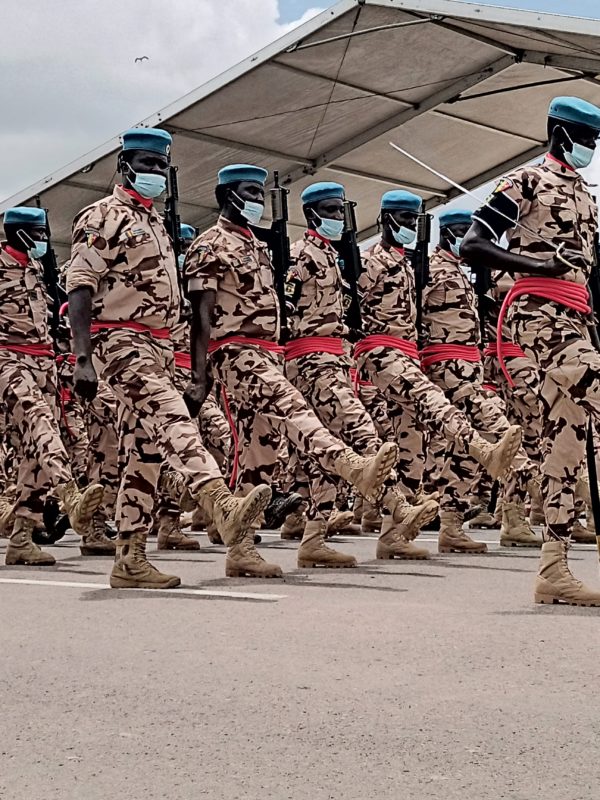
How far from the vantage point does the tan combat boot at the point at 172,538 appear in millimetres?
9125

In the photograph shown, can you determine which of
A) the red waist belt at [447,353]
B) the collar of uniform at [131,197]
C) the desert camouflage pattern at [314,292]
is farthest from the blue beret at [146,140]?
the red waist belt at [447,353]

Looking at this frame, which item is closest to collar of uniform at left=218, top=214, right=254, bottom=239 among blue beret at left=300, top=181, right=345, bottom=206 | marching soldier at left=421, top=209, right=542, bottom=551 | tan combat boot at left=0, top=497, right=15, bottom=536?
blue beret at left=300, top=181, right=345, bottom=206

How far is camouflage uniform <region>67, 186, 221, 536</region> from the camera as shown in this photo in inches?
244

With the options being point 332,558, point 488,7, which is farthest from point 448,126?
point 332,558

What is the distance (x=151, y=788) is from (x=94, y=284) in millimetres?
3682

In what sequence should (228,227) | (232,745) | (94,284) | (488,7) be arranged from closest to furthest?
(232,745), (94,284), (228,227), (488,7)

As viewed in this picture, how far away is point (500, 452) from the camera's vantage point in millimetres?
7559

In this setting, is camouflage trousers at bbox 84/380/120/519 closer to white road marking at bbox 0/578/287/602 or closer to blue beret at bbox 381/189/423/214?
white road marking at bbox 0/578/287/602

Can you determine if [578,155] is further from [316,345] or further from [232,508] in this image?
[316,345]

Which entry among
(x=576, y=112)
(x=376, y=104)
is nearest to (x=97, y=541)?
(x=576, y=112)

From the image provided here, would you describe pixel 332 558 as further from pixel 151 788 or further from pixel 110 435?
pixel 151 788

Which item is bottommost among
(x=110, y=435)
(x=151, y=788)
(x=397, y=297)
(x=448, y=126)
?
(x=151, y=788)

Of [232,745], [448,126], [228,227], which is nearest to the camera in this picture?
[232,745]

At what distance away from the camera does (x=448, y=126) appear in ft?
43.0
